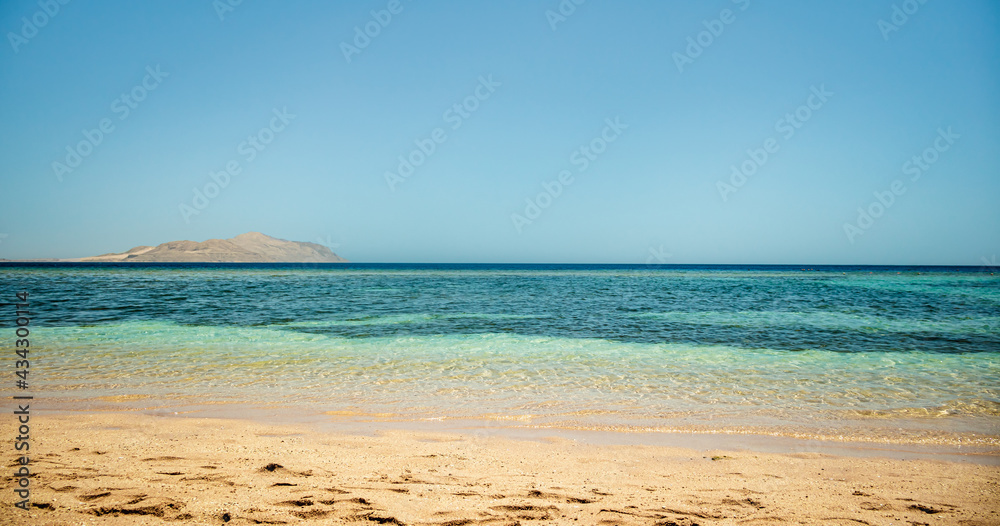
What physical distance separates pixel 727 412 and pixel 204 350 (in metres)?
10.6

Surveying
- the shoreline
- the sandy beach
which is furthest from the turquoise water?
the sandy beach

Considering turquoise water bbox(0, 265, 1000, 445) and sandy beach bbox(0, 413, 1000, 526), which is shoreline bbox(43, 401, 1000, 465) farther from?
sandy beach bbox(0, 413, 1000, 526)

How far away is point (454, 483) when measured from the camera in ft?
12.7

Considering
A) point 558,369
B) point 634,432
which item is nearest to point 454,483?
point 634,432

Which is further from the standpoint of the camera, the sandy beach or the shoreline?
the shoreline

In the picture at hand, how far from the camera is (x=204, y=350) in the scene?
10.3 metres

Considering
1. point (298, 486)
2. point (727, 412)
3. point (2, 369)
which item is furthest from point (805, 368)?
point (2, 369)

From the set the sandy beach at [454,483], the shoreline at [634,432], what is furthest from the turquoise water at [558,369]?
the sandy beach at [454,483]

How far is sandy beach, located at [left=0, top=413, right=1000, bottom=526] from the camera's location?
10.9 feet

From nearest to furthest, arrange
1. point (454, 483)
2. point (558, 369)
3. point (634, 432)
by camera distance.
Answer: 1. point (454, 483)
2. point (634, 432)
3. point (558, 369)

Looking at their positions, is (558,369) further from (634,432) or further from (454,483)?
(454,483)

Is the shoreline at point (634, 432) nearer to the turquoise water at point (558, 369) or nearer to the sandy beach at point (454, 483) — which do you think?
the turquoise water at point (558, 369)

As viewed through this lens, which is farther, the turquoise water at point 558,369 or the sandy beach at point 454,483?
the turquoise water at point 558,369

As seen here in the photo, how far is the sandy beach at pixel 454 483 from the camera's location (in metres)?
3.32
